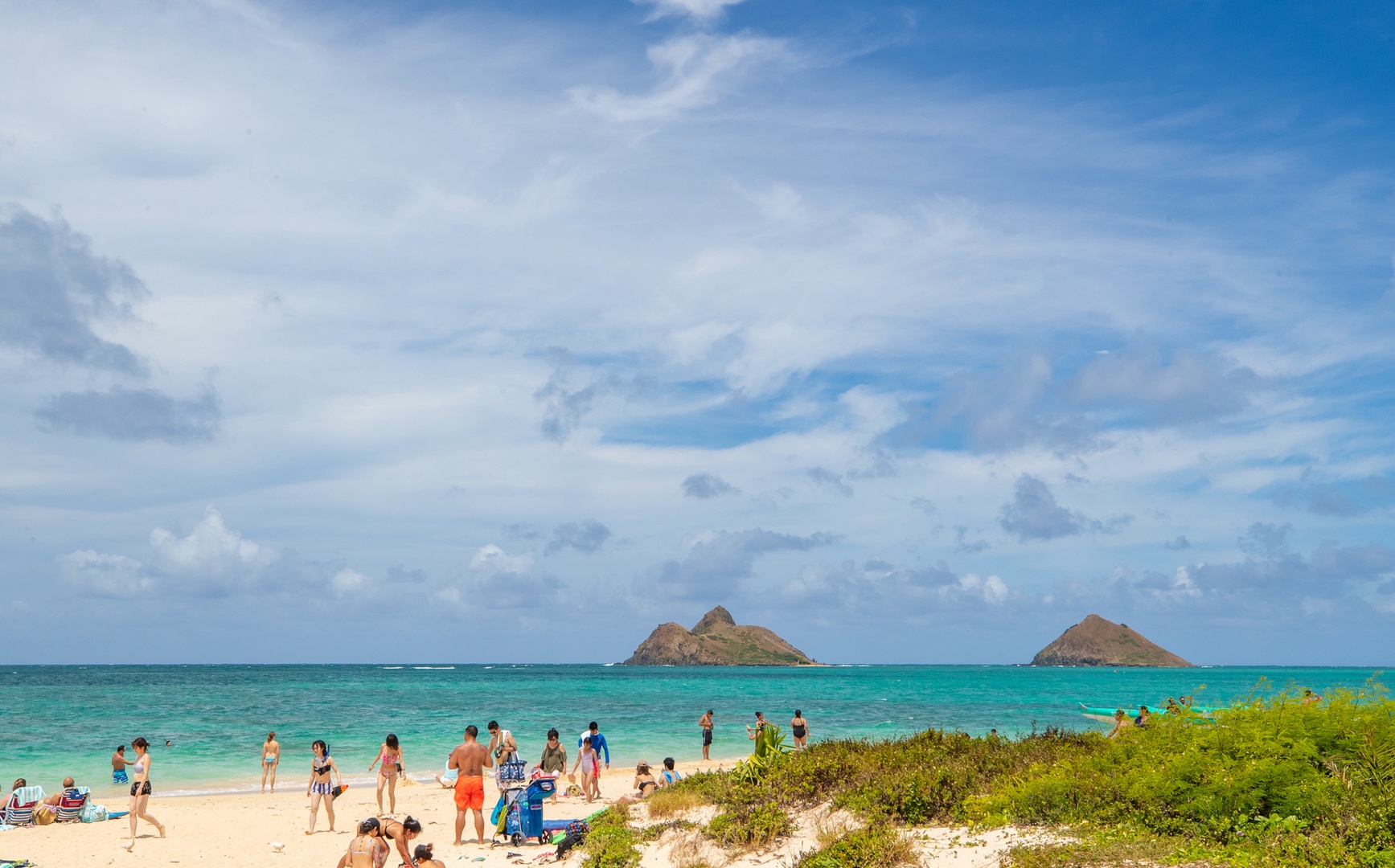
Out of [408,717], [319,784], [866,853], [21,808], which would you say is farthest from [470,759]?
[408,717]

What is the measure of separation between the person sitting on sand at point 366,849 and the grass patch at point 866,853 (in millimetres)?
5208

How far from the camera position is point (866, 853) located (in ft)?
34.7

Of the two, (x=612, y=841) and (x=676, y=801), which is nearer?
(x=612, y=841)

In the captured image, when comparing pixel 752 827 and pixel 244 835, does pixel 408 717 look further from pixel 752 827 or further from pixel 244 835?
pixel 752 827

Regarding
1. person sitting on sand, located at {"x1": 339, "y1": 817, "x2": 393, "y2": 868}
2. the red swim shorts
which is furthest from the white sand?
person sitting on sand, located at {"x1": 339, "y1": 817, "x2": 393, "y2": 868}

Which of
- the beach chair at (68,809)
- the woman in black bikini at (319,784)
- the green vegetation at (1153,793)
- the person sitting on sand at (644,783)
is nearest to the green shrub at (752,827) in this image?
the green vegetation at (1153,793)

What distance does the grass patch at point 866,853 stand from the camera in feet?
34.2

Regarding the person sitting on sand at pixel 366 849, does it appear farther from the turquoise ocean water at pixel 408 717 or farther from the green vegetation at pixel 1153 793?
the turquoise ocean water at pixel 408 717

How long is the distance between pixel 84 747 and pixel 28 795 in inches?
741

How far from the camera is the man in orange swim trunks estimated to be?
51.0ft

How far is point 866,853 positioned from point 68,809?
55.8 ft

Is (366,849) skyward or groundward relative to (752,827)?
groundward

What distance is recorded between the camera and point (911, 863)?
10.3 metres

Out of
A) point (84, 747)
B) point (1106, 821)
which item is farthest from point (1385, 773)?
point (84, 747)
